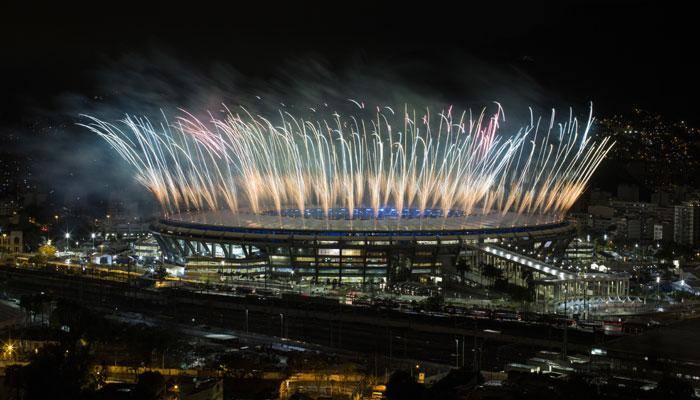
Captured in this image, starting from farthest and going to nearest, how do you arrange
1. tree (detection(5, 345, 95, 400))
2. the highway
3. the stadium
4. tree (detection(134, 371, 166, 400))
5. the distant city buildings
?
the distant city buildings → the stadium → the highway → tree (detection(5, 345, 95, 400)) → tree (detection(134, 371, 166, 400))

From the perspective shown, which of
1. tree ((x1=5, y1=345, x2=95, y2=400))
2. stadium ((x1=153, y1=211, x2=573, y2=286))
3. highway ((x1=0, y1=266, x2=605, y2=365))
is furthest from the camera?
stadium ((x1=153, y1=211, x2=573, y2=286))

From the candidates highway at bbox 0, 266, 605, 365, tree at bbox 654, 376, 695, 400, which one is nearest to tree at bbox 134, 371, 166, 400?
highway at bbox 0, 266, 605, 365

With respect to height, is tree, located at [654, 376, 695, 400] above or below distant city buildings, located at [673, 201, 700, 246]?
below

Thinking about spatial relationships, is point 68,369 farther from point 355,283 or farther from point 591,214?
point 591,214

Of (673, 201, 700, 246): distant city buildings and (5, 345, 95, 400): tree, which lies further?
(673, 201, 700, 246): distant city buildings

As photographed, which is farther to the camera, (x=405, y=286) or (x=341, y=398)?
(x=405, y=286)

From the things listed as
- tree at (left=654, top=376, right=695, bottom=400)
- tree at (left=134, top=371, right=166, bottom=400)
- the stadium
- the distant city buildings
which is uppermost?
the distant city buildings

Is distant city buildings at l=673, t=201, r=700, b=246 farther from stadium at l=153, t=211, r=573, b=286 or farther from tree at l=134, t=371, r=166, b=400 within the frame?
tree at l=134, t=371, r=166, b=400

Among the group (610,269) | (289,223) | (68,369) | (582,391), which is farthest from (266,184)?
(582,391)

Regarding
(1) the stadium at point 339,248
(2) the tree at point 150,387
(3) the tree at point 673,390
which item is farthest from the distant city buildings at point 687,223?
A: (2) the tree at point 150,387

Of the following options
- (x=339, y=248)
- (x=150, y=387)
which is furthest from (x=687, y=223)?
(x=150, y=387)

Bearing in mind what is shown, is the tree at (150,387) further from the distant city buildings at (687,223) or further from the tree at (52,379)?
the distant city buildings at (687,223)
